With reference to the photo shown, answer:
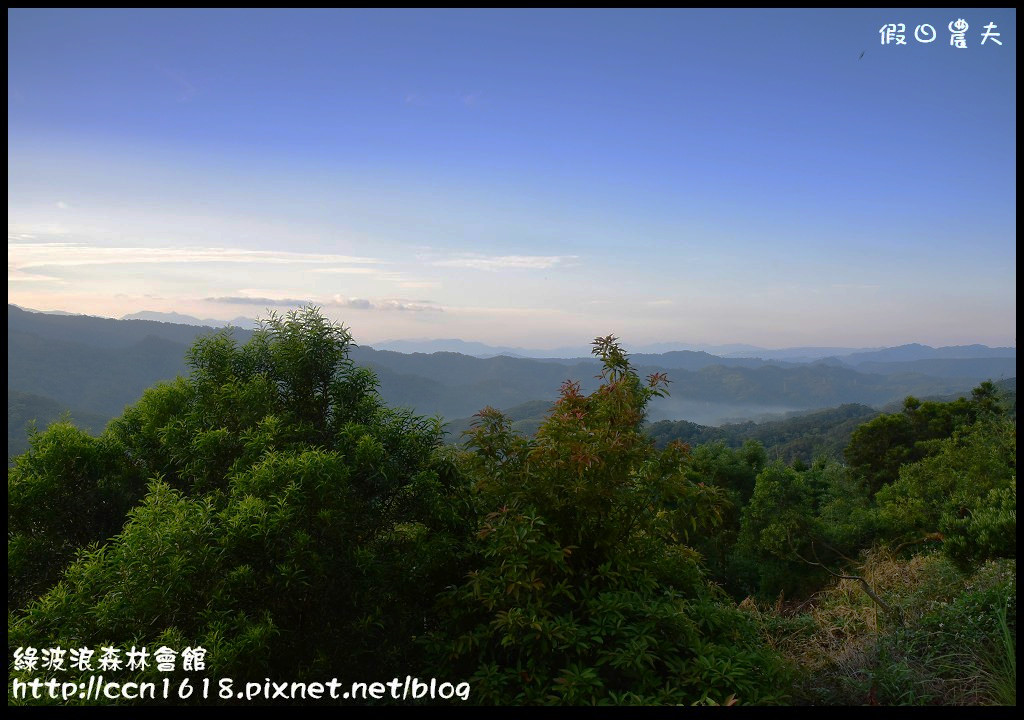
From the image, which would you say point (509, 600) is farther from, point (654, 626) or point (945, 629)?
point (945, 629)

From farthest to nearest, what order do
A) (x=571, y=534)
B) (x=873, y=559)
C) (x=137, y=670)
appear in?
(x=873, y=559)
(x=571, y=534)
(x=137, y=670)

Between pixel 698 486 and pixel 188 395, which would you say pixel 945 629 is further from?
pixel 188 395

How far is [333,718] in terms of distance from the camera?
3.63 meters

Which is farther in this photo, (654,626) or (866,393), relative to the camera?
(866,393)

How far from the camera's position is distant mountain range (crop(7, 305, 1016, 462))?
259 feet

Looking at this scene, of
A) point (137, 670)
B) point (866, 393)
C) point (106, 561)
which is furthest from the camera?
point (866, 393)

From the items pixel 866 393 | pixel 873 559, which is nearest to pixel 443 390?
pixel 873 559

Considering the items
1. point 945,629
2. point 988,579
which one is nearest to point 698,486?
point 945,629

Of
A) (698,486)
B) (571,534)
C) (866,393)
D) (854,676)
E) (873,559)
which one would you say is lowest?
(866,393)

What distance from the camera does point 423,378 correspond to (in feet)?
408

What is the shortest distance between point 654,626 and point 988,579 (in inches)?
178

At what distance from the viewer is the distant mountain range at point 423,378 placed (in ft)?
259

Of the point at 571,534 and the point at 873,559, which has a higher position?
the point at 571,534

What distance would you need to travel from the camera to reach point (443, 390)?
122 meters
